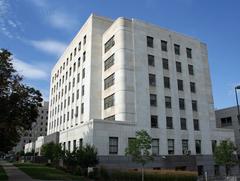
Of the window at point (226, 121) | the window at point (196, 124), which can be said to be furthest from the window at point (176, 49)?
the window at point (226, 121)

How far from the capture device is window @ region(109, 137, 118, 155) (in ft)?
130

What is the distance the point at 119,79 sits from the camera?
43938 mm

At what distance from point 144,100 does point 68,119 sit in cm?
2258

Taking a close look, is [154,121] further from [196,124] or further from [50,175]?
[50,175]

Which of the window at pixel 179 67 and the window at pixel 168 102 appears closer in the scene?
the window at pixel 168 102

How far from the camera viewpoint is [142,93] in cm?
4469

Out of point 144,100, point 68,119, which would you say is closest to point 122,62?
point 144,100

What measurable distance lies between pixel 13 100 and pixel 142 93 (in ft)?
66.3

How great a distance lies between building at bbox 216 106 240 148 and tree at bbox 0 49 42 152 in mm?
44456

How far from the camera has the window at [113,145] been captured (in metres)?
39.8

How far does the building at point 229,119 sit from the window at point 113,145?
105ft

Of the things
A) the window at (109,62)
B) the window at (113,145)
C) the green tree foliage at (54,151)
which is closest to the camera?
the window at (113,145)

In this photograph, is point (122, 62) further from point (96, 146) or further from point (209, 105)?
point (209, 105)

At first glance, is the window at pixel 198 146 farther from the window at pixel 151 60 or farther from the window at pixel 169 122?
the window at pixel 151 60
